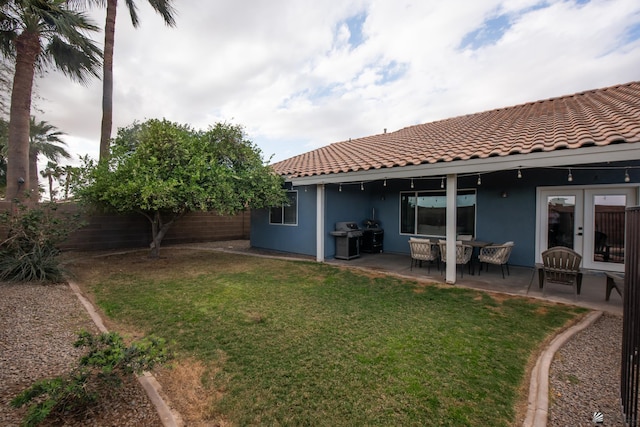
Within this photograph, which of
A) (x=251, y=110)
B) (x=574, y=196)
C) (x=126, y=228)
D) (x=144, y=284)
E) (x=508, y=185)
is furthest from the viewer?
(x=251, y=110)

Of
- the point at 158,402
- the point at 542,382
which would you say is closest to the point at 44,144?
the point at 158,402

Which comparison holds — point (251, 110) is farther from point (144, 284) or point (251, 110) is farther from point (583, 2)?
point (583, 2)

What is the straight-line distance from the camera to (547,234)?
303 inches

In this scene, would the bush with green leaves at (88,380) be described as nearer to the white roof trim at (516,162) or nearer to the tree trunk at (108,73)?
the white roof trim at (516,162)

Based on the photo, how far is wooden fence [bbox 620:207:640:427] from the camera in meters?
2.10

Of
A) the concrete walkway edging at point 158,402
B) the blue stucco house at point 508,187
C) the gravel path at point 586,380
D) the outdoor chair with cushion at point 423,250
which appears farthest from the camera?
the outdoor chair with cushion at point 423,250

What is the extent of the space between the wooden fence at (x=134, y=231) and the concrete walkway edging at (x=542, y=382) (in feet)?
30.8

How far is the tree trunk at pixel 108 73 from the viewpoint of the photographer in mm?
10750

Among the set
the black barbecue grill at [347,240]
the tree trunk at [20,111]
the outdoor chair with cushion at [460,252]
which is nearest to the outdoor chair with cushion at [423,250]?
the outdoor chair with cushion at [460,252]

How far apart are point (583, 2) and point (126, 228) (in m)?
16.8

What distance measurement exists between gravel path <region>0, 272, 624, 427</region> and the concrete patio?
2.37ft

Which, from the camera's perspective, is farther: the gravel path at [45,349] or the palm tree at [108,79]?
the palm tree at [108,79]

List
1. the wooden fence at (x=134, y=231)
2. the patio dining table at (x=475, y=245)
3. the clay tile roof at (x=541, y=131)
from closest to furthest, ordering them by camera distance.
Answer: the clay tile roof at (x=541, y=131)
the patio dining table at (x=475, y=245)
the wooden fence at (x=134, y=231)

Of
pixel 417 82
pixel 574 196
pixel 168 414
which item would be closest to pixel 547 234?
pixel 574 196
